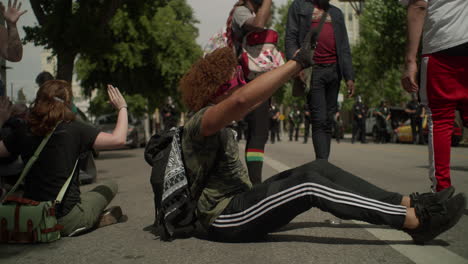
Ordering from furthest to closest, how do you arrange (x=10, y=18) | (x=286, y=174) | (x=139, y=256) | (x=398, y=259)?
(x=10, y=18)
(x=286, y=174)
(x=139, y=256)
(x=398, y=259)

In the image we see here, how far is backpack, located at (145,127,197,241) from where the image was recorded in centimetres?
359

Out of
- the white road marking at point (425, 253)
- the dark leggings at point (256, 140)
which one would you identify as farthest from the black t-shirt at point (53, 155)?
the white road marking at point (425, 253)

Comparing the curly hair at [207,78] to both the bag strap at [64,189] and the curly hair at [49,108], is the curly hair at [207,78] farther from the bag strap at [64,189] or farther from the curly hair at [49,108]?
the bag strap at [64,189]

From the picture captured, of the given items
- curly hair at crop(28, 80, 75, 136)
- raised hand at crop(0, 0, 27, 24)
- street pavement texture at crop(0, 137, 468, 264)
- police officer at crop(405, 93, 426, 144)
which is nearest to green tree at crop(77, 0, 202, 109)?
police officer at crop(405, 93, 426, 144)

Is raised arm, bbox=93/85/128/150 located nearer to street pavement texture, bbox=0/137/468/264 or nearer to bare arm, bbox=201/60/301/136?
street pavement texture, bbox=0/137/468/264

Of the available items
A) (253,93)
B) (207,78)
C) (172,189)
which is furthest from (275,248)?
(207,78)

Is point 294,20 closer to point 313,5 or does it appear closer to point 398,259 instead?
point 313,5

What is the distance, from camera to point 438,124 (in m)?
4.18

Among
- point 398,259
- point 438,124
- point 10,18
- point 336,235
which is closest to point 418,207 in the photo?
point 398,259

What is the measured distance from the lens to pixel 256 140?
513 cm

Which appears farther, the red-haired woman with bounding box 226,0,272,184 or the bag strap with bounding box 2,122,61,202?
the red-haired woman with bounding box 226,0,272,184

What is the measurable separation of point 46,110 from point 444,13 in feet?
9.90

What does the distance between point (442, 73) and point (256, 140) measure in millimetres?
1734

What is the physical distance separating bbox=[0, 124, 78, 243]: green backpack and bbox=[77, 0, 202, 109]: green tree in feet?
64.1
